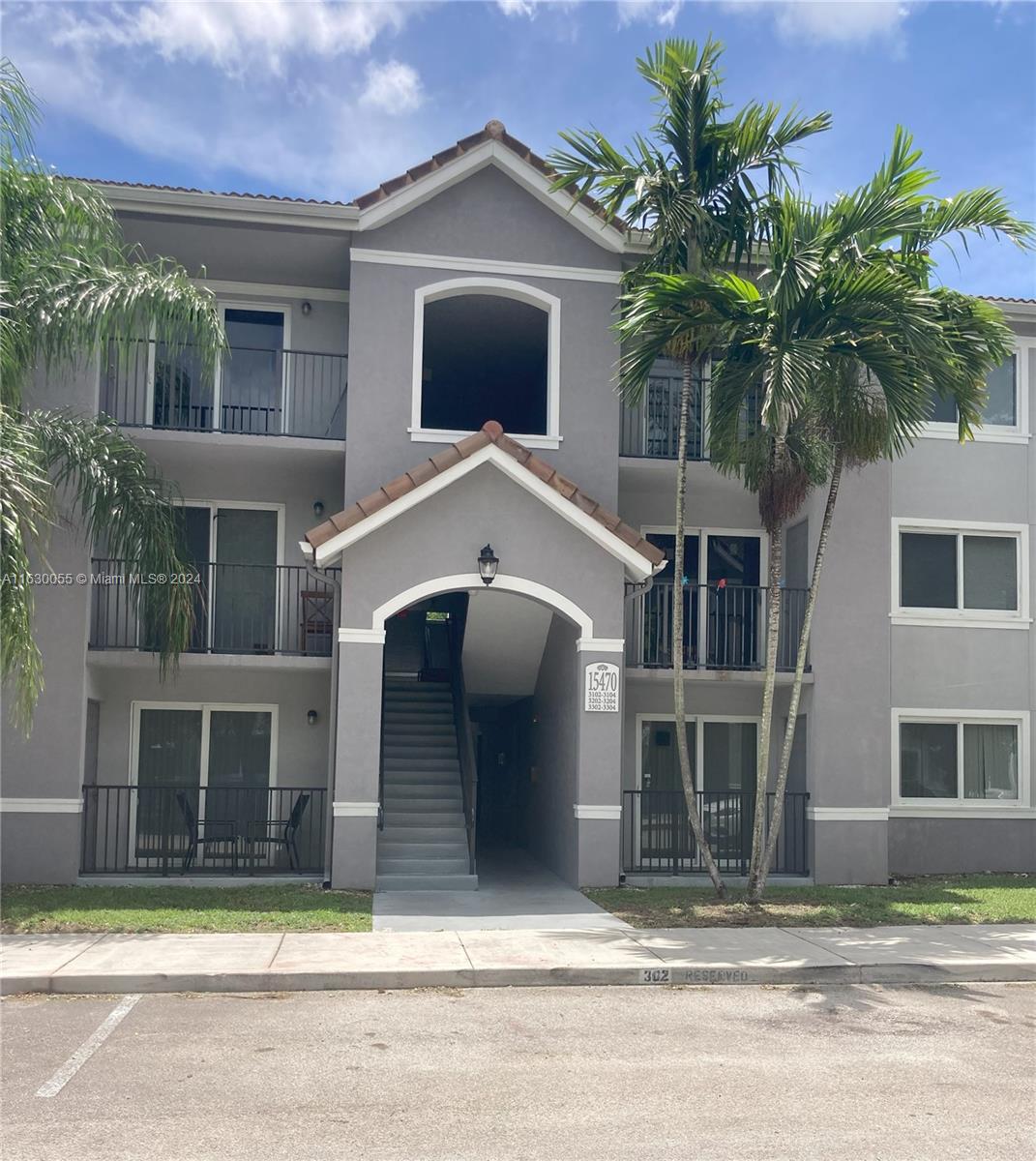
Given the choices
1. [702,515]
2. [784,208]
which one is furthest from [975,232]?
[702,515]

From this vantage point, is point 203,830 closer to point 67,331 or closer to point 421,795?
point 421,795

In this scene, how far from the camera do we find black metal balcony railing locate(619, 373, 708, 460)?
1697 cm

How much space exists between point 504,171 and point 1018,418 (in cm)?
844

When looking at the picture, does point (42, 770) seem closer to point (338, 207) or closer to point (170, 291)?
point (170, 291)

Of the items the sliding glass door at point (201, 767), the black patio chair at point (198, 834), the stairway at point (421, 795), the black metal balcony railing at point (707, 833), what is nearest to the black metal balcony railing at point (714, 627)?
the black metal balcony railing at point (707, 833)

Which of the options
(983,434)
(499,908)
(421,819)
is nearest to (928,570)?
(983,434)

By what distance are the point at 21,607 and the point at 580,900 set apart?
22.4 ft

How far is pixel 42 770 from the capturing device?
1449 cm

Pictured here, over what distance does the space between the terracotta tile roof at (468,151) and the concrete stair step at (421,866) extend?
8.15 m

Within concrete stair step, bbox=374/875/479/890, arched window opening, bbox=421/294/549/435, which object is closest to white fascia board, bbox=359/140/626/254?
arched window opening, bbox=421/294/549/435

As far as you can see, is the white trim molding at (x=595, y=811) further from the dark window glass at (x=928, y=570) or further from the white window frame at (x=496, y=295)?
the dark window glass at (x=928, y=570)

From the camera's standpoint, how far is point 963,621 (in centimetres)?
1784

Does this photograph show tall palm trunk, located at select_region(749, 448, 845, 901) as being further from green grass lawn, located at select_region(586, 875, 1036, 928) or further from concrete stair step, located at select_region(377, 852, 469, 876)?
concrete stair step, located at select_region(377, 852, 469, 876)

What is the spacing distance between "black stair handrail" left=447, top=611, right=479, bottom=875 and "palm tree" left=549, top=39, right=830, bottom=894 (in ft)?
9.18
